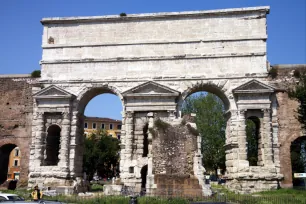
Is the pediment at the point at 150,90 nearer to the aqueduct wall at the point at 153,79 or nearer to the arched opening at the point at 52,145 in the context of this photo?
the aqueduct wall at the point at 153,79

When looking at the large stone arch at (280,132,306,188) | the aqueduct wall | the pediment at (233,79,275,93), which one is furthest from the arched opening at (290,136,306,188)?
the pediment at (233,79,275,93)

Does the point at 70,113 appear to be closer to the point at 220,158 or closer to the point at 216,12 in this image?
the point at 216,12

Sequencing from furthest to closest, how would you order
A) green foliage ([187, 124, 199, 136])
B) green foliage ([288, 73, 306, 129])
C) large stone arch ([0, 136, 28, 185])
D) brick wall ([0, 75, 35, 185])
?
brick wall ([0, 75, 35, 185]), large stone arch ([0, 136, 28, 185]), green foliage ([288, 73, 306, 129]), green foliage ([187, 124, 199, 136])

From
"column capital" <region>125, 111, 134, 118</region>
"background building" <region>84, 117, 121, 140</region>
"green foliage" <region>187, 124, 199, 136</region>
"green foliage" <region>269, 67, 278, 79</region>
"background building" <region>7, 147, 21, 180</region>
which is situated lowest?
"background building" <region>7, 147, 21, 180</region>

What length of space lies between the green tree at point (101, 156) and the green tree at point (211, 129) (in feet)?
33.1

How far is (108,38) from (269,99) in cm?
1065

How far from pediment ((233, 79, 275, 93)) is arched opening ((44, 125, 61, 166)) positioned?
11607 mm

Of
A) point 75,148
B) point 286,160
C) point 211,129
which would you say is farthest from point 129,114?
point 211,129

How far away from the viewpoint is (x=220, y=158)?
1490 inches

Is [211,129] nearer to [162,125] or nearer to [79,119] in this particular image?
[79,119]

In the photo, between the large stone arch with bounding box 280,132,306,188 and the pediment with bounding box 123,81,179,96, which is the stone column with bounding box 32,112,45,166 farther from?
the large stone arch with bounding box 280,132,306,188

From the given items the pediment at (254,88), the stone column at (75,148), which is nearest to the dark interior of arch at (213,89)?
the pediment at (254,88)

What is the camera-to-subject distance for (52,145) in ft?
82.7

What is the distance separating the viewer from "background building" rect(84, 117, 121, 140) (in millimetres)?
64062
